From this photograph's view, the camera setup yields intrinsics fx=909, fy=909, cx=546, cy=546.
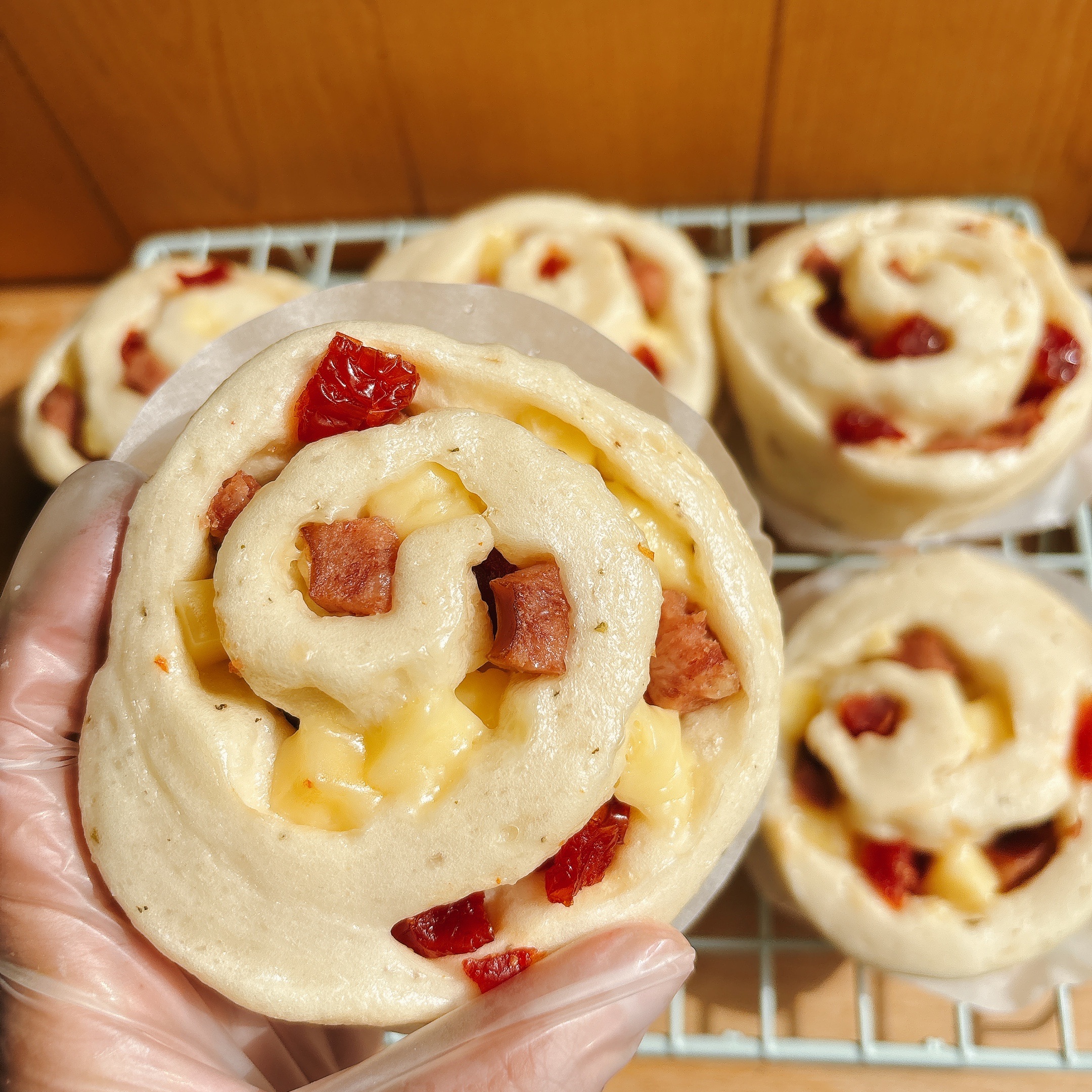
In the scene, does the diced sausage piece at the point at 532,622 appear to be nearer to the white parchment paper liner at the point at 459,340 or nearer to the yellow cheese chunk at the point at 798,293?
the white parchment paper liner at the point at 459,340

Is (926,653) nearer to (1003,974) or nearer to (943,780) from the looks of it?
(943,780)

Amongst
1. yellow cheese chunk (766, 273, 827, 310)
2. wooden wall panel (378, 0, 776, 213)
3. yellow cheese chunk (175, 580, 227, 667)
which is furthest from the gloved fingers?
wooden wall panel (378, 0, 776, 213)

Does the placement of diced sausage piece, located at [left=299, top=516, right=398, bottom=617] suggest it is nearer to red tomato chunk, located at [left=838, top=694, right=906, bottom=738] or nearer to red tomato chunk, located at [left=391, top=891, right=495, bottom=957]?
red tomato chunk, located at [left=391, top=891, right=495, bottom=957]

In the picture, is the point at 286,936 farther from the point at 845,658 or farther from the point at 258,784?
the point at 845,658

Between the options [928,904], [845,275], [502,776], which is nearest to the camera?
[502,776]

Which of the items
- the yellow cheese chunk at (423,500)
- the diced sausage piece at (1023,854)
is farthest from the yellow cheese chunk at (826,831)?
the yellow cheese chunk at (423,500)

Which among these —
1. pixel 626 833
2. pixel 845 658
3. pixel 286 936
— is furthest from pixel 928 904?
pixel 286 936
